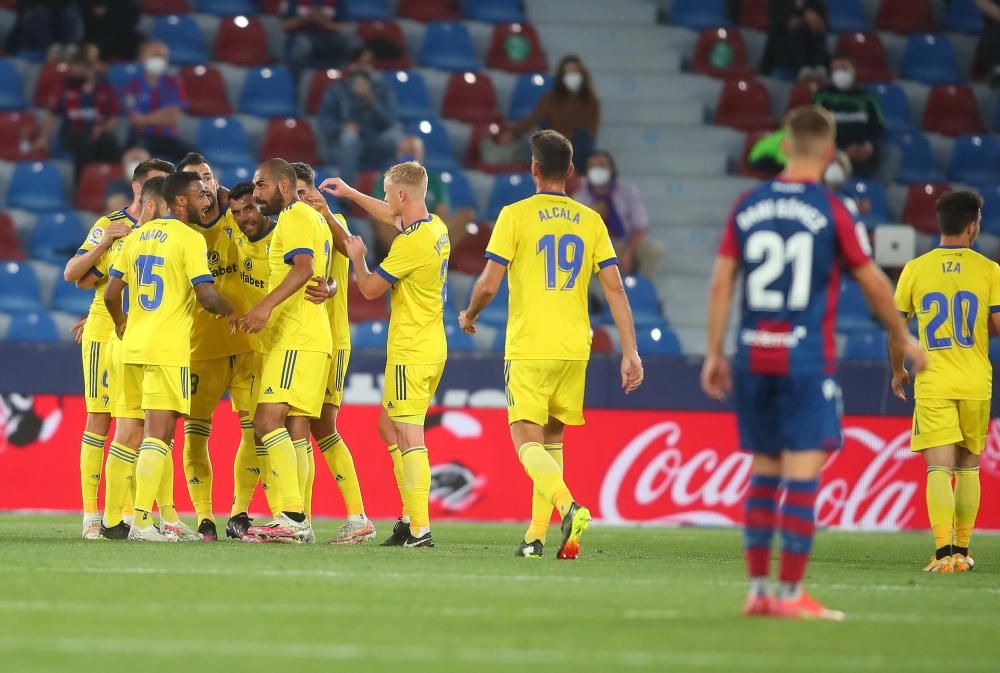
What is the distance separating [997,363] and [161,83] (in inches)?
369

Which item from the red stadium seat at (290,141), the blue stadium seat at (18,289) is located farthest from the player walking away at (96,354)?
the red stadium seat at (290,141)

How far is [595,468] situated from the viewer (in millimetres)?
14188

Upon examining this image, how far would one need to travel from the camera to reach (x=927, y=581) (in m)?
8.52

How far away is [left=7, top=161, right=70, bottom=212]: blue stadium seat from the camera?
1773 cm

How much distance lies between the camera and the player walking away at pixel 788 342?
652cm

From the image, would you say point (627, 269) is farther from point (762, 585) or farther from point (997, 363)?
point (762, 585)

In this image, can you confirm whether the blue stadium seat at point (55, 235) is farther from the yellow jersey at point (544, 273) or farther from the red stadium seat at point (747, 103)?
the yellow jersey at point (544, 273)

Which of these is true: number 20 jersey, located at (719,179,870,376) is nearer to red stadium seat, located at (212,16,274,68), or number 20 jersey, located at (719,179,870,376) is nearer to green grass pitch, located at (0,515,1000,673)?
green grass pitch, located at (0,515,1000,673)

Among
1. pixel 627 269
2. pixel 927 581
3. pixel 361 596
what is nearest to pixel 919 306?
pixel 927 581

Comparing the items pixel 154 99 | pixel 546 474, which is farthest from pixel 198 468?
pixel 154 99

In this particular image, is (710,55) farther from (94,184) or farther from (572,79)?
(94,184)

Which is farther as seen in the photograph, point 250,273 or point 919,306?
point 250,273

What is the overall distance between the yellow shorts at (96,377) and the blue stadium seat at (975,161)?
1277cm

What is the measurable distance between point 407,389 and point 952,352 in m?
3.36
